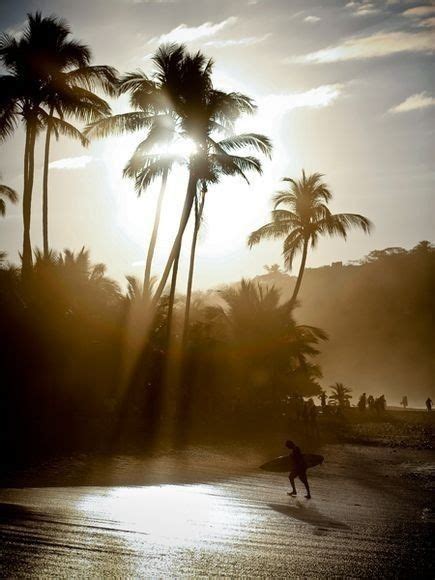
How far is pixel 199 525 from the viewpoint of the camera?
6.65 metres

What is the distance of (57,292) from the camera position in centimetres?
1775

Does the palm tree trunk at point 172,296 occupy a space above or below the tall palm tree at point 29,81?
below

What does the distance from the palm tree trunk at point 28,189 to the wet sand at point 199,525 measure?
34.1ft

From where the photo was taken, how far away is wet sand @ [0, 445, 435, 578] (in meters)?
4.80

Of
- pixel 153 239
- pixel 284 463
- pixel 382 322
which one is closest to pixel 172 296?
pixel 153 239

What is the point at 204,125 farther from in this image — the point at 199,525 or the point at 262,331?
the point at 199,525

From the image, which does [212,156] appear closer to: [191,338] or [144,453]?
[191,338]

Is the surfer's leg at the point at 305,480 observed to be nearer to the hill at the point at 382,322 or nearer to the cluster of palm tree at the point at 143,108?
the cluster of palm tree at the point at 143,108

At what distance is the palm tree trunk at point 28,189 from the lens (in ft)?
68.4

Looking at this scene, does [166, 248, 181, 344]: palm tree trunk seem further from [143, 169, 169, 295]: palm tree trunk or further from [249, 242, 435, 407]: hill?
[249, 242, 435, 407]: hill

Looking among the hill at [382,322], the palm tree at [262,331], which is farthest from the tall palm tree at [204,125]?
the hill at [382,322]

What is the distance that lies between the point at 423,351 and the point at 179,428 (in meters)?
66.0

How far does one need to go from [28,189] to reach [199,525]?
18105 millimetres

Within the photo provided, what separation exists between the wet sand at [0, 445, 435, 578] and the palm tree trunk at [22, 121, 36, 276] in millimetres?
10385
